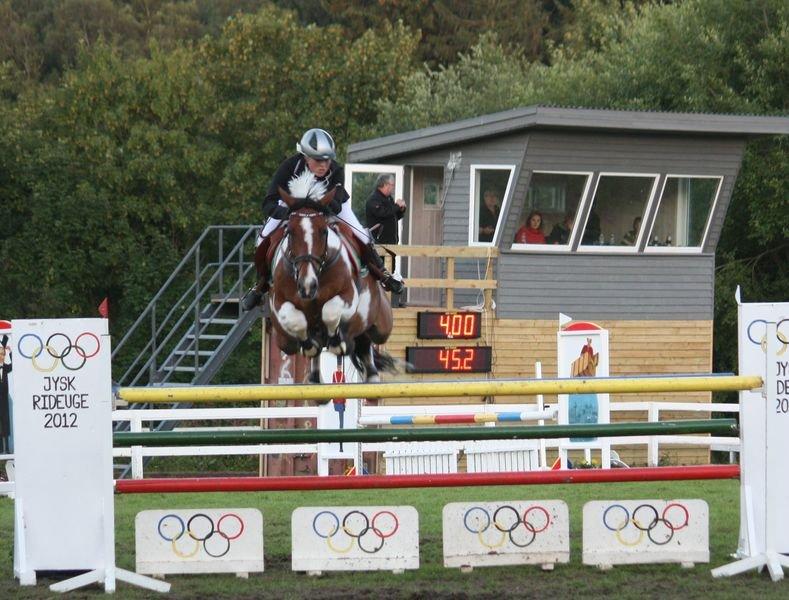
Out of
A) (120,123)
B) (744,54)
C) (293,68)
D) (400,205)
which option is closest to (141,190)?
(120,123)

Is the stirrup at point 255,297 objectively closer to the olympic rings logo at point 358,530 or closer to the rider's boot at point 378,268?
the rider's boot at point 378,268

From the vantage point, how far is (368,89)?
115 feet

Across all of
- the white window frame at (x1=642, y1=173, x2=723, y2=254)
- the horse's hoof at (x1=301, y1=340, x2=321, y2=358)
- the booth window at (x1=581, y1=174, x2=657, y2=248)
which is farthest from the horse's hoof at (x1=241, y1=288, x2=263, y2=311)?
the white window frame at (x1=642, y1=173, x2=723, y2=254)

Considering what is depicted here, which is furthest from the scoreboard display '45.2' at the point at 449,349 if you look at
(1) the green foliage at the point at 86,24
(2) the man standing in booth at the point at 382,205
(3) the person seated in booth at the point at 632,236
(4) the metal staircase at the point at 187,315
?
(1) the green foliage at the point at 86,24

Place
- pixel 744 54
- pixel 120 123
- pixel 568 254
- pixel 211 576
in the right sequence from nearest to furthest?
pixel 211 576
pixel 568 254
pixel 744 54
pixel 120 123

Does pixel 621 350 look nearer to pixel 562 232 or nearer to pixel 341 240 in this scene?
pixel 562 232

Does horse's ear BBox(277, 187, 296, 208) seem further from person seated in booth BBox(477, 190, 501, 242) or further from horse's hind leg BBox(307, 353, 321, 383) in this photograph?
person seated in booth BBox(477, 190, 501, 242)

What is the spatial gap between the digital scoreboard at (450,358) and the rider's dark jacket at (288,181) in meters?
9.62

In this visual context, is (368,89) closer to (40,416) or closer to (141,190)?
(141,190)

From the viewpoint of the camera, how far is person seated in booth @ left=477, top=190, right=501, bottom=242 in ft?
69.1

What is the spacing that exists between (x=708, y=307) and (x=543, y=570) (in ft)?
48.2

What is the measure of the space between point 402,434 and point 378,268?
204 centimetres

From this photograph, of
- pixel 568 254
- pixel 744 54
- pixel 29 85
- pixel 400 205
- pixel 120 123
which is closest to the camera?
pixel 400 205

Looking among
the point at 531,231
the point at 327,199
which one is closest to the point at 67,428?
the point at 327,199
